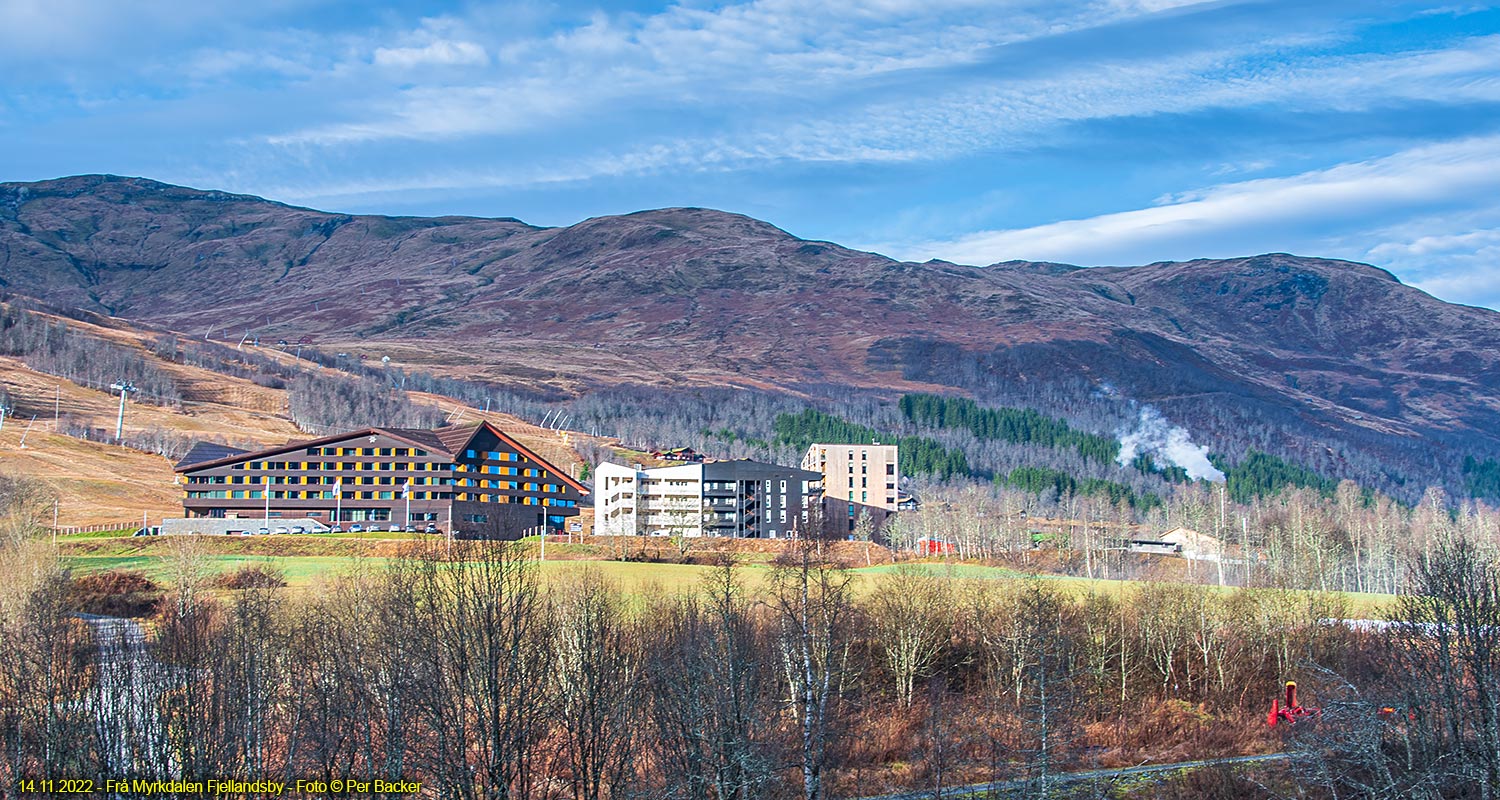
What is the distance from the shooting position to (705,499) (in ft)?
498

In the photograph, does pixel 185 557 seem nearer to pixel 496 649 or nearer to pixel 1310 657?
pixel 496 649

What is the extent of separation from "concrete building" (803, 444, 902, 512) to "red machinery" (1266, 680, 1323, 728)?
404 ft

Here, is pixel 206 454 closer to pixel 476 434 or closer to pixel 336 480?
pixel 336 480

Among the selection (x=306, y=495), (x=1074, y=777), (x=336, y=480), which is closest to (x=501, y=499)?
(x=336, y=480)

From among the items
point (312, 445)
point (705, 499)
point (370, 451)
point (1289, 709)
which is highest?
point (312, 445)

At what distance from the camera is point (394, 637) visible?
4512 cm

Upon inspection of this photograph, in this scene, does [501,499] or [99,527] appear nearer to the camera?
[99,527]

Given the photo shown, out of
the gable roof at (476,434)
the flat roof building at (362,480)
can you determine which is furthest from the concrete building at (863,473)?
the flat roof building at (362,480)

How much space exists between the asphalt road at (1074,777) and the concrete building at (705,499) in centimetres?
7588

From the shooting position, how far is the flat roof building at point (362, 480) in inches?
5404

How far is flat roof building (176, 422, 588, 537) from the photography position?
137250mm

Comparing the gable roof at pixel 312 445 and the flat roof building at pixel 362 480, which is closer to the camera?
the gable roof at pixel 312 445

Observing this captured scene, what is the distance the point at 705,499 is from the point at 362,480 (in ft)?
136

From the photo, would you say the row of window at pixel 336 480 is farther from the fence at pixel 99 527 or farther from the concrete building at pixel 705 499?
the concrete building at pixel 705 499
